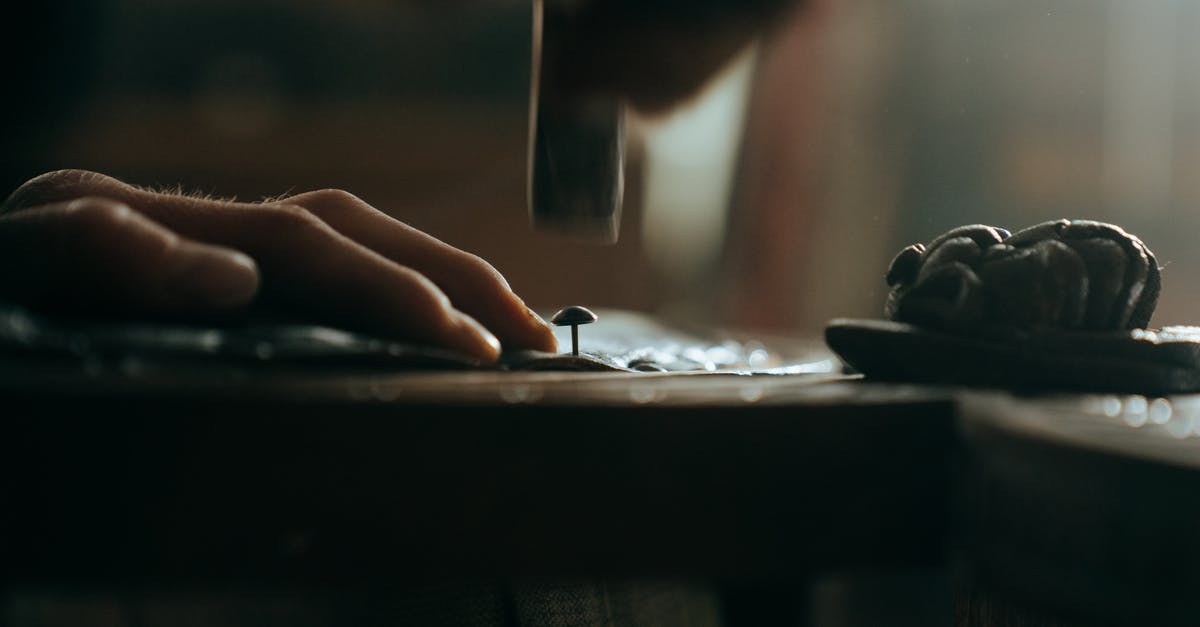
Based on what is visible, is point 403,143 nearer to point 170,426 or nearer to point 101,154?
point 101,154

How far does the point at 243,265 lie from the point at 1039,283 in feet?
1.28

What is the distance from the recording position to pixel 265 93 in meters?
2.83

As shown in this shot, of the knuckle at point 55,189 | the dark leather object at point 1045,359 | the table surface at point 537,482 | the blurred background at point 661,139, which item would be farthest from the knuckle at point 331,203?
the blurred background at point 661,139

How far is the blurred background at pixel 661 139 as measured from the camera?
2.67m

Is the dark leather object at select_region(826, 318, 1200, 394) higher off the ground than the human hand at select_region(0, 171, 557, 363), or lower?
lower

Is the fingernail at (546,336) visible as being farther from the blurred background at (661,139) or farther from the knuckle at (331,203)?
the blurred background at (661,139)

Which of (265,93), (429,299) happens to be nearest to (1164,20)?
(265,93)

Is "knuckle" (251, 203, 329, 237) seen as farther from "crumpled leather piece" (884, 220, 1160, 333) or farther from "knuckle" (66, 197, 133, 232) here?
"crumpled leather piece" (884, 220, 1160, 333)

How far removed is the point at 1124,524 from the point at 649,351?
446mm

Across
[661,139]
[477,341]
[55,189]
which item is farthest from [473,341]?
[661,139]

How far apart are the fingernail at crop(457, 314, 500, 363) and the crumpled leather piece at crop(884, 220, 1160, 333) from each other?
218mm

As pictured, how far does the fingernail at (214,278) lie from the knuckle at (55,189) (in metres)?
0.15

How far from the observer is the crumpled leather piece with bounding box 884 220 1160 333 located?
47 cm

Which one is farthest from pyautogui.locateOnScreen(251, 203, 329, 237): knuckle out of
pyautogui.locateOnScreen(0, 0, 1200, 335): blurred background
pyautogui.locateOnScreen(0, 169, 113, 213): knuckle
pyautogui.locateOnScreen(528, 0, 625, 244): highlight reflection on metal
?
pyautogui.locateOnScreen(0, 0, 1200, 335): blurred background
